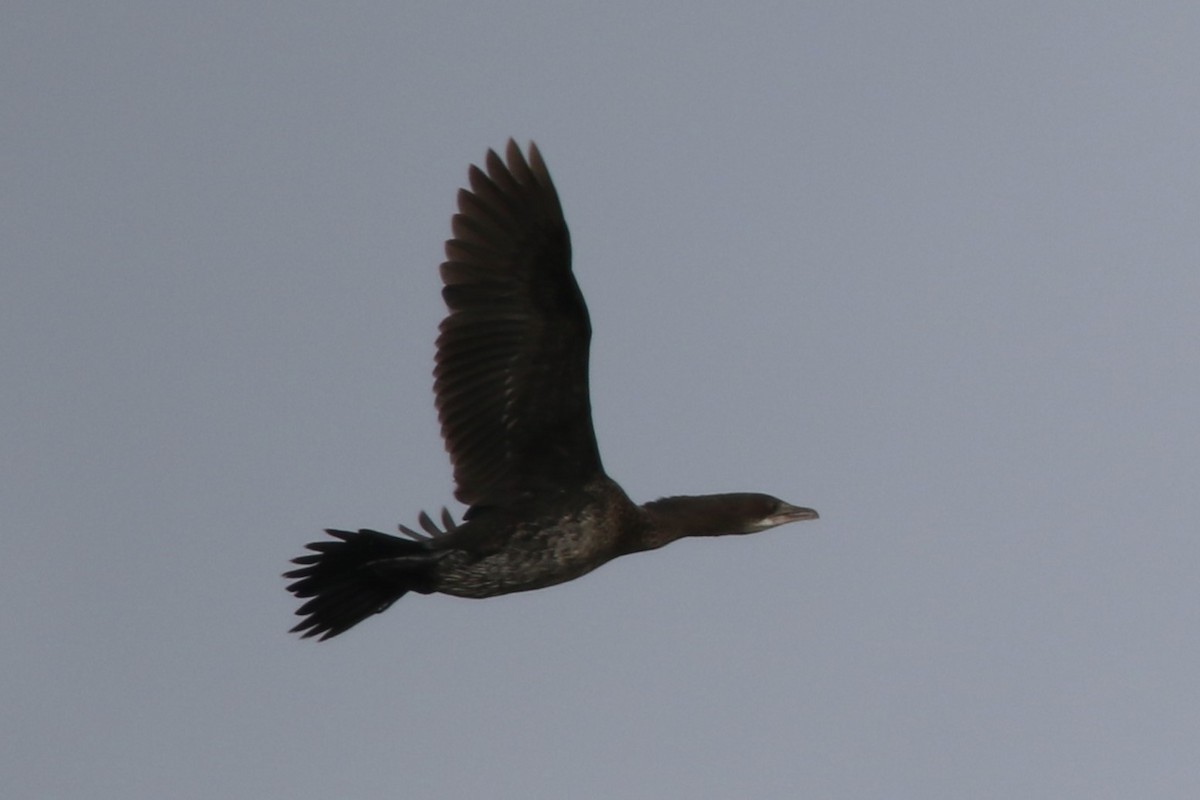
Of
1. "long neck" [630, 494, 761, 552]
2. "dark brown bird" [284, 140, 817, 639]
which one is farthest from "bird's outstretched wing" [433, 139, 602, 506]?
"long neck" [630, 494, 761, 552]

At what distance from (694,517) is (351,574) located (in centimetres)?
182

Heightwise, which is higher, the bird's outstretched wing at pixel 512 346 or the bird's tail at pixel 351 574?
the bird's outstretched wing at pixel 512 346

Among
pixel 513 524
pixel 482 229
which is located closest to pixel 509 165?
pixel 482 229

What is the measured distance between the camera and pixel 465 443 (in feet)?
33.7

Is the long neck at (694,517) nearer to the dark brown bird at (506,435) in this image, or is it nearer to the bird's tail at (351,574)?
the dark brown bird at (506,435)

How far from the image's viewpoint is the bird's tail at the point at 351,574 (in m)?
9.98

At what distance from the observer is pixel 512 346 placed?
10.2 meters

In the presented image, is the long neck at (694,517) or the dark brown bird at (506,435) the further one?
the long neck at (694,517)

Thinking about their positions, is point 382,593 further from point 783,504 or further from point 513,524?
point 783,504

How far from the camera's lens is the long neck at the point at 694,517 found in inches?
411

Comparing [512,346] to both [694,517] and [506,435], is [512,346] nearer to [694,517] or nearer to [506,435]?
[506,435]

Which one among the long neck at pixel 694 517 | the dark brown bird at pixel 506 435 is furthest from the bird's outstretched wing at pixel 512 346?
the long neck at pixel 694 517

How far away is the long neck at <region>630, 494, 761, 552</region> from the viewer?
10.4 meters

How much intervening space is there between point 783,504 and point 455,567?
1880 millimetres
